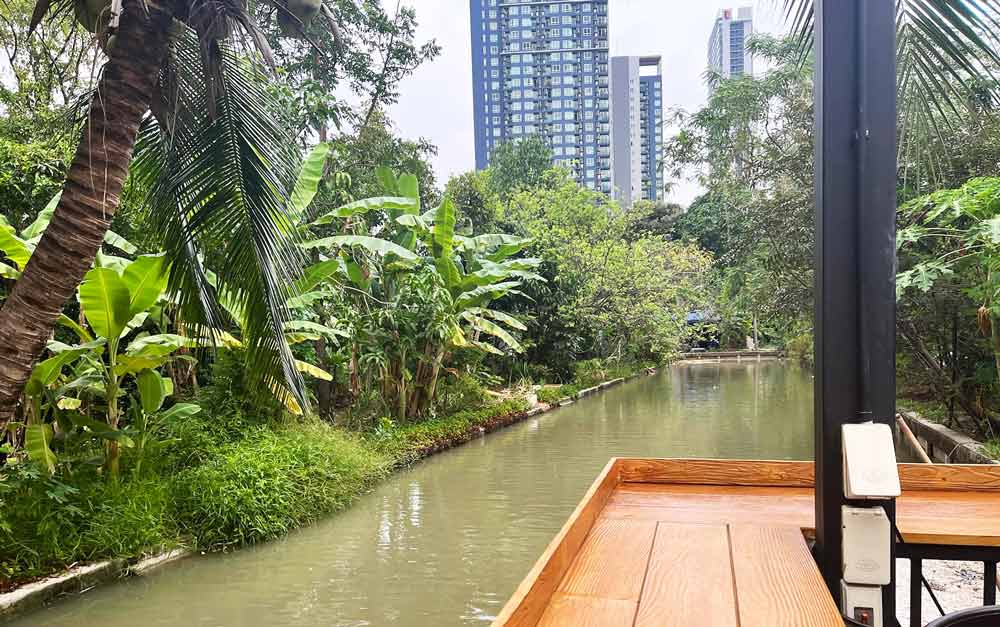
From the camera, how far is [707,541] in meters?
2.17

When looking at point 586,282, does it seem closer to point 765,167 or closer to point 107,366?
point 765,167

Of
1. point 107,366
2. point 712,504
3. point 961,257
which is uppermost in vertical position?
point 961,257

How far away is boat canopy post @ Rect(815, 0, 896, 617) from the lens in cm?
166

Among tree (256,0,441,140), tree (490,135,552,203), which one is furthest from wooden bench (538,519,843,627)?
tree (490,135,552,203)

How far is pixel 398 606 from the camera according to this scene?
450cm

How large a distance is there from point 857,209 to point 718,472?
1533mm

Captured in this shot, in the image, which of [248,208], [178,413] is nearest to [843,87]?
[248,208]

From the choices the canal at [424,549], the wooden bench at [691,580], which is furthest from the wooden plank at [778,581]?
the canal at [424,549]

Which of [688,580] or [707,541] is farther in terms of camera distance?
[707,541]

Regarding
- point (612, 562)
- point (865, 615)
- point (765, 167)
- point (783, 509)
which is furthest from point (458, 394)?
point (865, 615)

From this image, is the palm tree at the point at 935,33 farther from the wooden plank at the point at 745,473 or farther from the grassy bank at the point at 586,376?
the grassy bank at the point at 586,376

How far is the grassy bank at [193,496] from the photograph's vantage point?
4.75 m

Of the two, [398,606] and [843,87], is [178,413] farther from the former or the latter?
[843,87]

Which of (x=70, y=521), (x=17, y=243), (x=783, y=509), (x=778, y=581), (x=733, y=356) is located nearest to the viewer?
(x=778, y=581)
